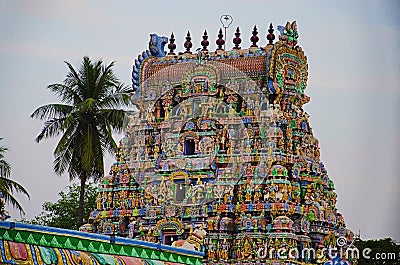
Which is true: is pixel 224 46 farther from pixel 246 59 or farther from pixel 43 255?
pixel 43 255

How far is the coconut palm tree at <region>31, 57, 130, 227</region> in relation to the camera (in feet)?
97.4

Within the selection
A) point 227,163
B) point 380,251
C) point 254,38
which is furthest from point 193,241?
point 380,251

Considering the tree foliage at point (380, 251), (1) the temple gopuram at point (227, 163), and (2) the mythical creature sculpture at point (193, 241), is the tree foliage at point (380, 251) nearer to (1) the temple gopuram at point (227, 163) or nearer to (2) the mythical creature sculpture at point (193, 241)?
(1) the temple gopuram at point (227, 163)

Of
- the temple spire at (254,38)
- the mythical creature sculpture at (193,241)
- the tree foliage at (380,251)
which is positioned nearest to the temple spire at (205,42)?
the temple spire at (254,38)

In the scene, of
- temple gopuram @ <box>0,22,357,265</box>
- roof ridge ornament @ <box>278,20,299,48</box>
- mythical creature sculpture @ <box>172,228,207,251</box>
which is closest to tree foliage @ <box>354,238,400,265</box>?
temple gopuram @ <box>0,22,357,265</box>

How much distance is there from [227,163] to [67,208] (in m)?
14.4

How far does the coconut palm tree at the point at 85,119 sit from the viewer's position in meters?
29.7

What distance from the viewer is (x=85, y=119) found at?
2997cm

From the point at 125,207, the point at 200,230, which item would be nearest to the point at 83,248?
the point at 200,230

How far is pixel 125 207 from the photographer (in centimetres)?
2781

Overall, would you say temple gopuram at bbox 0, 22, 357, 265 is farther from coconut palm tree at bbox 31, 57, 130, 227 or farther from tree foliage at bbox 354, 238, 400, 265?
tree foliage at bbox 354, 238, 400, 265

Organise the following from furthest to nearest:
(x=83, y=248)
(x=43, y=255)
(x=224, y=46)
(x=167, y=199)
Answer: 1. (x=224, y=46)
2. (x=167, y=199)
3. (x=83, y=248)
4. (x=43, y=255)

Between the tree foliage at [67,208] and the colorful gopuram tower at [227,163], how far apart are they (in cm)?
1032

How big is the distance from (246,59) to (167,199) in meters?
4.84
